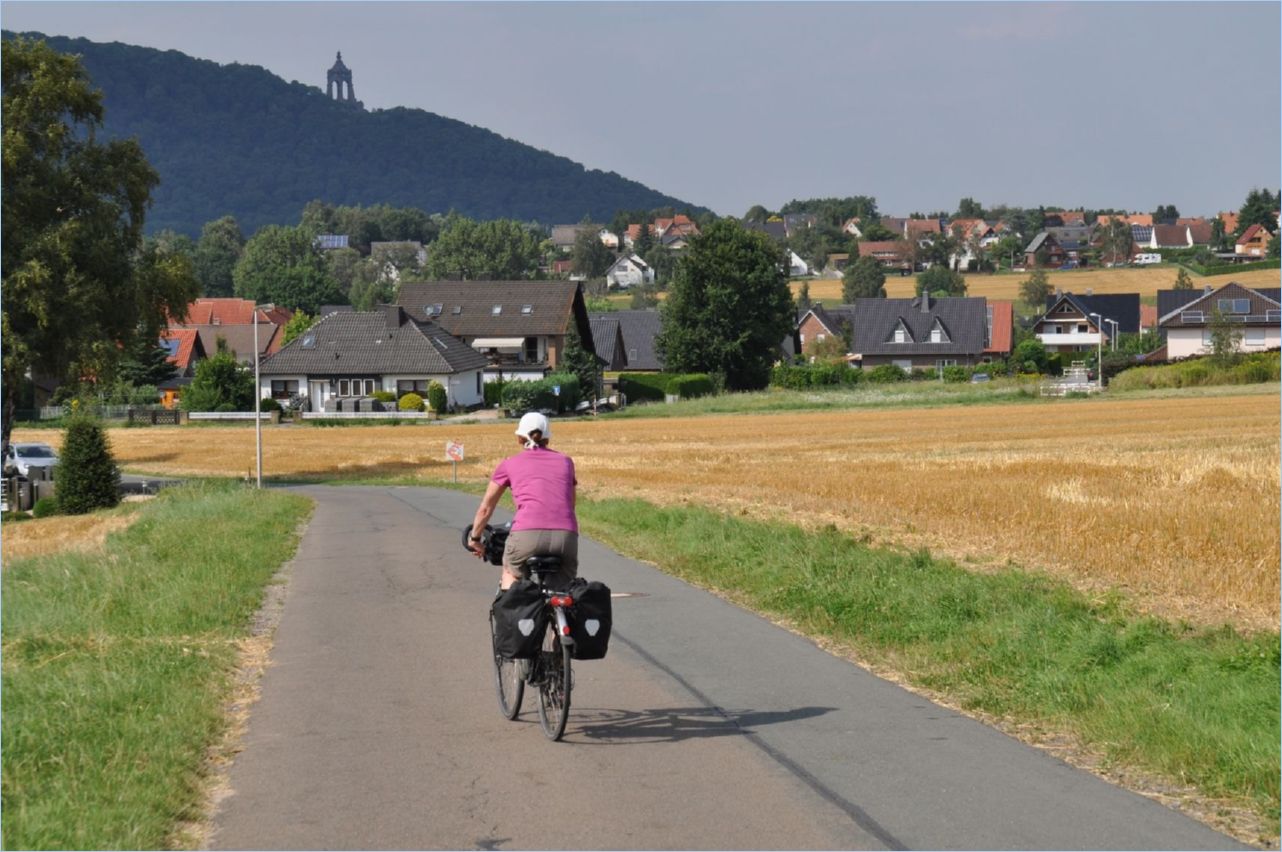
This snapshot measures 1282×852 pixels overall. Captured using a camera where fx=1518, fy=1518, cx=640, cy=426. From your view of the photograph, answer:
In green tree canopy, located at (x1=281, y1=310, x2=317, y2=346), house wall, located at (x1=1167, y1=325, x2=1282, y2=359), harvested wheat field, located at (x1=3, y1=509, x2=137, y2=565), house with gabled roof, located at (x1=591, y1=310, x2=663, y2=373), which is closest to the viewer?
harvested wheat field, located at (x1=3, y1=509, x2=137, y2=565)

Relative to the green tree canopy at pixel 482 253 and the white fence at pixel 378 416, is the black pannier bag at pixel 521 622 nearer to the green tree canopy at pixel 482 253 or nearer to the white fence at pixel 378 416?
the white fence at pixel 378 416

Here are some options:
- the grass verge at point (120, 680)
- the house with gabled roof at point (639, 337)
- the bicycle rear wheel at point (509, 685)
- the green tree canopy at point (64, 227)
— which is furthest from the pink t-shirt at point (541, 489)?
the house with gabled roof at point (639, 337)

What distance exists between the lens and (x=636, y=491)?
31.0 meters

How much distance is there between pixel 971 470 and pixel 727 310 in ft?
212

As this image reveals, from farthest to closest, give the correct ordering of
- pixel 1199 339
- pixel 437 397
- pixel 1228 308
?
pixel 1199 339 < pixel 1228 308 < pixel 437 397

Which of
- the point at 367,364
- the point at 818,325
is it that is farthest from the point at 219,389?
the point at 818,325

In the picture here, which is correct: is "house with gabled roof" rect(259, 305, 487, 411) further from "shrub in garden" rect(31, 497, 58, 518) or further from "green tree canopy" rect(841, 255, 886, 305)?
"green tree canopy" rect(841, 255, 886, 305)

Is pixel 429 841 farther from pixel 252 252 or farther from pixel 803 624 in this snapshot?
pixel 252 252

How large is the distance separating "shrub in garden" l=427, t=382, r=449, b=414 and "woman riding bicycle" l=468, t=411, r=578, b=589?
249 ft

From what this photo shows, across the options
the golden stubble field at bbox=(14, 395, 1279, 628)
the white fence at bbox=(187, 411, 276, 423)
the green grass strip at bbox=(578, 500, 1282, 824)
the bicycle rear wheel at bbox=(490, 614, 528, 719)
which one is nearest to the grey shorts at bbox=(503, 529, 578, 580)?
the bicycle rear wheel at bbox=(490, 614, 528, 719)

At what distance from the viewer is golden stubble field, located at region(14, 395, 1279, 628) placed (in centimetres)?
1605

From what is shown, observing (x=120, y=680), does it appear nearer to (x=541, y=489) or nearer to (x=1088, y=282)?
(x=541, y=489)

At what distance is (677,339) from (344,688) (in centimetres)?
8784

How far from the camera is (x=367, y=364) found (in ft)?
293
